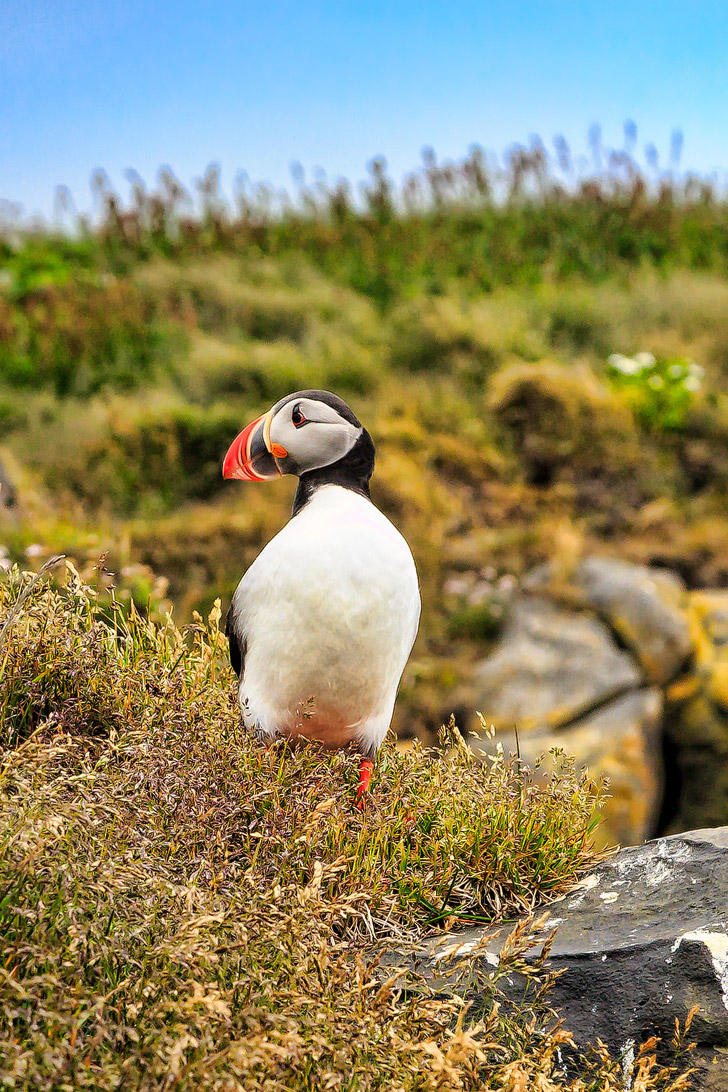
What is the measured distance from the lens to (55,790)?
2.11 meters

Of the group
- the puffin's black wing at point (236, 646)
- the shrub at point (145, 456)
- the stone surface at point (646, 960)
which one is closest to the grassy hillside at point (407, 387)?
the shrub at point (145, 456)

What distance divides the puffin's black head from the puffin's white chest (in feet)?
0.26

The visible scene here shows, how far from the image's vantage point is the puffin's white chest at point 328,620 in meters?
2.77

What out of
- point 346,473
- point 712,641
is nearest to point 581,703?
point 712,641

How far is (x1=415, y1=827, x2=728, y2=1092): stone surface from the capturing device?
2555 mm

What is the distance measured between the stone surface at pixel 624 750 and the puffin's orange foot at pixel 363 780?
3069 mm

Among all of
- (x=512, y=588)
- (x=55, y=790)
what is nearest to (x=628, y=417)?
(x=512, y=588)

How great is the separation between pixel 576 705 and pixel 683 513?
278 centimetres

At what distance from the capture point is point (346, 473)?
3014 mm

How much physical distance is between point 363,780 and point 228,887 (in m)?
0.77

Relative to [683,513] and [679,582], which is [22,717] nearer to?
[679,582]

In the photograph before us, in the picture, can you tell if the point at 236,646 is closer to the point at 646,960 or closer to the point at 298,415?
the point at 298,415

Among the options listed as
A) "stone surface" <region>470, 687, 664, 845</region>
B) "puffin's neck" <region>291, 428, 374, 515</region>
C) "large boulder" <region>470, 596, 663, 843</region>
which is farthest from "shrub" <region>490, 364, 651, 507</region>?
"puffin's neck" <region>291, 428, 374, 515</region>

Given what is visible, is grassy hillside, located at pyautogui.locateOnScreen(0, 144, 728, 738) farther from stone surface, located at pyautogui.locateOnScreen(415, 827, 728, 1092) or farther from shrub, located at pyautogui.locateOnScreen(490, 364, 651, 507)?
stone surface, located at pyautogui.locateOnScreen(415, 827, 728, 1092)
